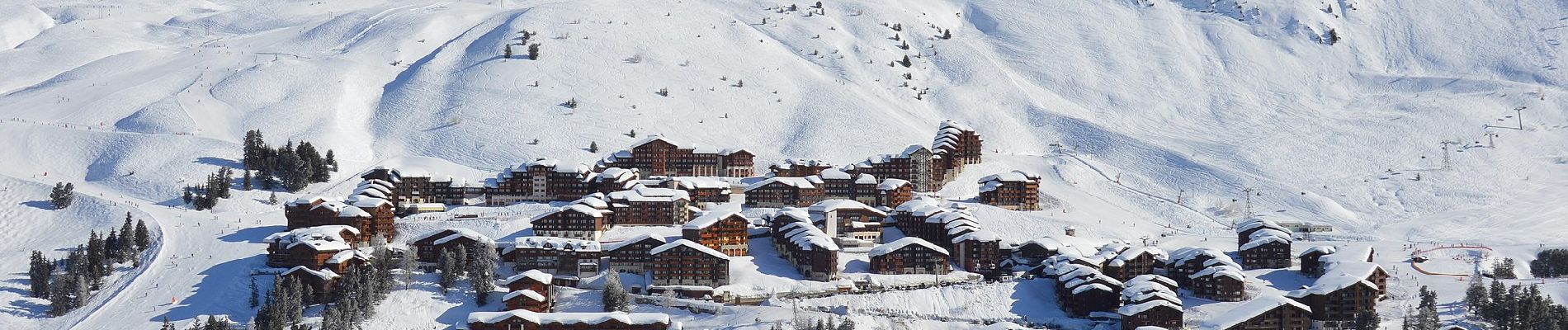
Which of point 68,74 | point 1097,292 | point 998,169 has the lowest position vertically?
point 1097,292

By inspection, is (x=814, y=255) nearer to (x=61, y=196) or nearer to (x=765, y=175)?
(x=765, y=175)

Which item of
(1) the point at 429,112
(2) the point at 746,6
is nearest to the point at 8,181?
(1) the point at 429,112

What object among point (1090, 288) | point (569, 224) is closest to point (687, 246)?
point (569, 224)

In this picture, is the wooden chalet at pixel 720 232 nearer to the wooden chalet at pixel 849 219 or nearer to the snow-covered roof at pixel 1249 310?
the wooden chalet at pixel 849 219

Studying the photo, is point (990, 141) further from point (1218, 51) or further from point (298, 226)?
point (298, 226)

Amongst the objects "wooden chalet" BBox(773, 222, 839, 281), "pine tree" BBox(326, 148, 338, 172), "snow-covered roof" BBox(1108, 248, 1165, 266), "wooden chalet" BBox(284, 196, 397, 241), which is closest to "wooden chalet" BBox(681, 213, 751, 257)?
"wooden chalet" BBox(773, 222, 839, 281)

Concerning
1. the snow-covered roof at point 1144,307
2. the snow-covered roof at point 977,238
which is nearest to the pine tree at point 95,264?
the snow-covered roof at point 977,238
